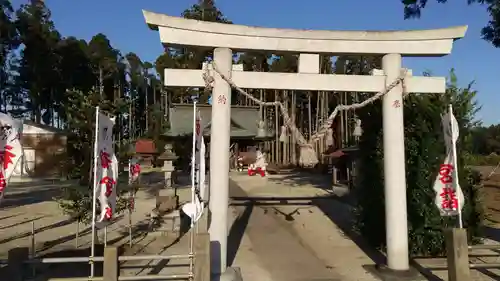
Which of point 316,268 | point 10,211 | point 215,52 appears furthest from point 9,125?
point 10,211

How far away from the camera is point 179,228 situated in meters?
12.4

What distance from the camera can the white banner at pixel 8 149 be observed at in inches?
221

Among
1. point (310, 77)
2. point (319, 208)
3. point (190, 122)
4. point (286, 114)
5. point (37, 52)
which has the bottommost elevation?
point (319, 208)

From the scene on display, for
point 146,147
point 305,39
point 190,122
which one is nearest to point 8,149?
point 305,39

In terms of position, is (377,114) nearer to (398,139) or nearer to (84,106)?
(398,139)

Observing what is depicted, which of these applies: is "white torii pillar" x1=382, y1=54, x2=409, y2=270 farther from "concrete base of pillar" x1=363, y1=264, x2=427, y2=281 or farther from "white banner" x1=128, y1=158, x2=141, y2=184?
"white banner" x1=128, y1=158, x2=141, y2=184

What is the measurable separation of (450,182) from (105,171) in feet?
18.7

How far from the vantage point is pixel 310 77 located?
781 centimetres

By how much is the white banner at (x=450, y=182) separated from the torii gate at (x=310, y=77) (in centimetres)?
71

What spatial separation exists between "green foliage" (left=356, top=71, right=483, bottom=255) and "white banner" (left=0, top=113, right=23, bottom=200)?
7198 mm

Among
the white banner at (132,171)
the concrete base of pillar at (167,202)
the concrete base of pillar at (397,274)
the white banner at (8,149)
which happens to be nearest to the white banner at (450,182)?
the concrete base of pillar at (397,274)

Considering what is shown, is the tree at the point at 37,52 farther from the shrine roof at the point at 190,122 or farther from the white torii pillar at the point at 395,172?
the white torii pillar at the point at 395,172

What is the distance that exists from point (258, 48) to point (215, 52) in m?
0.79

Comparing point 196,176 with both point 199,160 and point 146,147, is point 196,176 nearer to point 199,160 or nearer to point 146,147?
point 199,160
